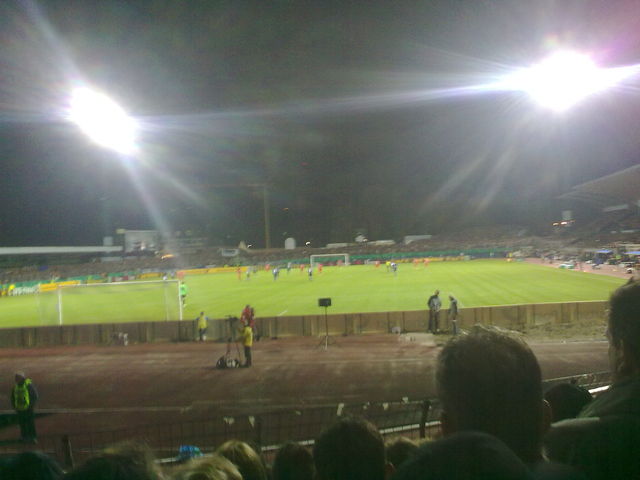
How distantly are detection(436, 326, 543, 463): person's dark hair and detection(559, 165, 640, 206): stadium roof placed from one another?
3440 centimetres

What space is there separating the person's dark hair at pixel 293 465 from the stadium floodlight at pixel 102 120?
82.5ft

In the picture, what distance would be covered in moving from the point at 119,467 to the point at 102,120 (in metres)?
33.1

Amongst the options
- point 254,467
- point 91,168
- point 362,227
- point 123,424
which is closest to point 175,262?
point 91,168

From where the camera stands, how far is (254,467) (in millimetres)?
2799

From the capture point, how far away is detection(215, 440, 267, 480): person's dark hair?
9.07 ft

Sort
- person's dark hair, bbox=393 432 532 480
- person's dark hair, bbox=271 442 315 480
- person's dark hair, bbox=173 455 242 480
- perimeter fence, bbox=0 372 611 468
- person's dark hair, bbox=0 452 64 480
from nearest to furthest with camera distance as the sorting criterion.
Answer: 1. person's dark hair, bbox=393 432 532 480
2. person's dark hair, bbox=0 452 64 480
3. person's dark hair, bbox=173 455 242 480
4. person's dark hair, bbox=271 442 315 480
5. perimeter fence, bbox=0 372 611 468

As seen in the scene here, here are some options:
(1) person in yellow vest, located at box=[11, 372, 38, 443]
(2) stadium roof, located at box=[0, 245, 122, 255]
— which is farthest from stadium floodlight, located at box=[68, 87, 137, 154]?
(2) stadium roof, located at box=[0, 245, 122, 255]

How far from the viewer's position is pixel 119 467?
121cm

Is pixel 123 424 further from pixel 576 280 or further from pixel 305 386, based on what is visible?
pixel 576 280

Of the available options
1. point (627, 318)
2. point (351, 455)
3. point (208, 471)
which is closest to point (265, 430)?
point (351, 455)

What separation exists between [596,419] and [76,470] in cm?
183

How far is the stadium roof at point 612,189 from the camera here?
3152cm

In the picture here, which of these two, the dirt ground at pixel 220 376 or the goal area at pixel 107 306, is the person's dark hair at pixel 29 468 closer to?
the dirt ground at pixel 220 376

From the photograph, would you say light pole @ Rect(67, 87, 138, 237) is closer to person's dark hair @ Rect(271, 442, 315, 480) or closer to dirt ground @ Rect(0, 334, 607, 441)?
dirt ground @ Rect(0, 334, 607, 441)
